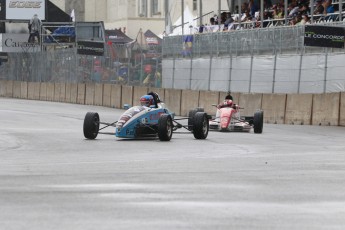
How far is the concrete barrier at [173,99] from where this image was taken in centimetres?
4312

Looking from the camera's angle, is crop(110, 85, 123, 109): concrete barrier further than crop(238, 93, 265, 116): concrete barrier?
Yes

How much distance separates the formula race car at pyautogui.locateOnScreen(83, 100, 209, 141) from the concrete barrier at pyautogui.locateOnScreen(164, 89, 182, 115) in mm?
18043

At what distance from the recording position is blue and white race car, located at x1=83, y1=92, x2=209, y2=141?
23.9 m

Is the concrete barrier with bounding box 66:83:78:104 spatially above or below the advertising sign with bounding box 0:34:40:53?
below

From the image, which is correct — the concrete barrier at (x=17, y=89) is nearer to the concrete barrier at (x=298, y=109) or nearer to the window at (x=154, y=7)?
the window at (x=154, y=7)

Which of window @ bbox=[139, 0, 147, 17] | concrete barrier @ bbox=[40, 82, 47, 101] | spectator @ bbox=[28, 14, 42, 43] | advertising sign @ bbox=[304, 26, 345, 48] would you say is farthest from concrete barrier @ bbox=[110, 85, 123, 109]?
window @ bbox=[139, 0, 147, 17]

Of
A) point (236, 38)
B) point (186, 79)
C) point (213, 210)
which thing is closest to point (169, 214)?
point (213, 210)

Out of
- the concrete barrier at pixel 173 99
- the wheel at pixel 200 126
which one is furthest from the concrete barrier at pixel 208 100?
the wheel at pixel 200 126

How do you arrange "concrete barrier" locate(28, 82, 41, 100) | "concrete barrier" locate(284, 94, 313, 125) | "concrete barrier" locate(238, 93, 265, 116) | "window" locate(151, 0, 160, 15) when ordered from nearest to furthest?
"concrete barrier" locate(284, 94, 313, 125) < "concrete barrier" locate(238, 93, 265, 116) < "concrete barrier" locate(28, 82, 41, 100) < "window" locate(151, 0, 160, 15)

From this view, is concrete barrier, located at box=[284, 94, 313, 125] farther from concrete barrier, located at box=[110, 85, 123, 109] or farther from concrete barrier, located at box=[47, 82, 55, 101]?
concrete barrier, located at box=[47, 82, 55, 101]

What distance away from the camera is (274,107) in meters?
36.7

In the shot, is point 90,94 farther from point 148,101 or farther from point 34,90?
point 148,101

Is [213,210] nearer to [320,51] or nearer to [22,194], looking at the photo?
[22,194]

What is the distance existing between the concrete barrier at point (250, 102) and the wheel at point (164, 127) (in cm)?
1407
